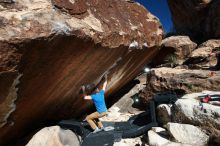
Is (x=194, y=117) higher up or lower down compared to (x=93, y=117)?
higher up

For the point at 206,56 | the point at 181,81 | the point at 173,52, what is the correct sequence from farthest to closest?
the point at 173,52 < the point at 206,56 < the point at 181,81

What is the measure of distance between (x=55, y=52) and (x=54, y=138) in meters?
1.84

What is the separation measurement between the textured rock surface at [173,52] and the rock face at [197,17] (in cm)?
218

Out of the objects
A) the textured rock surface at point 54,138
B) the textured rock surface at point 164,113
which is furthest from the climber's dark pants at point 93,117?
the textured rock surface at point 164,113

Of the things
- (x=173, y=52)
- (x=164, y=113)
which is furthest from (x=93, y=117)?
(x=173, y=52)

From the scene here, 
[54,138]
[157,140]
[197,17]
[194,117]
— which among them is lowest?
[157,140]

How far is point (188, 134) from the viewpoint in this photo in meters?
5.84

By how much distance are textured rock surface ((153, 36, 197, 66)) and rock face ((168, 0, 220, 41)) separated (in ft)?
7.15

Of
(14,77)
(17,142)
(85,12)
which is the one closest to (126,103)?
(17,142)

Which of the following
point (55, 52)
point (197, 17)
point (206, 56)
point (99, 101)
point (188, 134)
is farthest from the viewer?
point (197, 17)

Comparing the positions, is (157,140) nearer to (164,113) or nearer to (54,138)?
(164,113)

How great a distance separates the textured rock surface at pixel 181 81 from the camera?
8.25 metres

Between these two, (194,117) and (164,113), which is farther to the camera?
(164,113)

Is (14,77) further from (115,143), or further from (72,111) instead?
(72,111)
